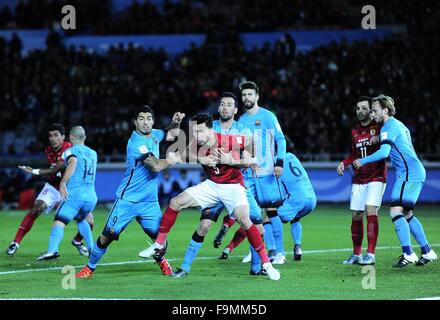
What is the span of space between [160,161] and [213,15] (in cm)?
2501

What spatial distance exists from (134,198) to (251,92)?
2.56 meters

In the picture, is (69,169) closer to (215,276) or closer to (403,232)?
(215,276)

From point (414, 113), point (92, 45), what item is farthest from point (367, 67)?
point (92, 45)

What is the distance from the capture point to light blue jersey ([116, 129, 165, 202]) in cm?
1155

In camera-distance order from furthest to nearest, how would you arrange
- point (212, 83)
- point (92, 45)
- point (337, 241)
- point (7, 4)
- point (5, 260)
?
point (7, 4)
point (92, 45)
point (212, 83)
point (337, 241)
point (5, 260)

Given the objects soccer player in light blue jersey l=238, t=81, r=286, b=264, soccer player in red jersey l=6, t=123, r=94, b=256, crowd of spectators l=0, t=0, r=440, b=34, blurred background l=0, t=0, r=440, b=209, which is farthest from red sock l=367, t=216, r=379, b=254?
crowd of spectators l=0, t=0, r=440, b=34

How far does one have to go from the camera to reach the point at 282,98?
103 feet

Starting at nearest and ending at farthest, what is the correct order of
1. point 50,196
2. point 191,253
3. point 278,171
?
point 191,253
point 278,171
point 50,196

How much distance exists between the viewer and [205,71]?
33531 millimetres

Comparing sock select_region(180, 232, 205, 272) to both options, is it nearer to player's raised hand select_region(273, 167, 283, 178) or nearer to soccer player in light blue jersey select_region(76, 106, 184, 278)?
soccer player in light blue jersey select_region(76, 106, 184, 278)

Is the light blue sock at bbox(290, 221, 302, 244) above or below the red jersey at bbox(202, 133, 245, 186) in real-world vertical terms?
below

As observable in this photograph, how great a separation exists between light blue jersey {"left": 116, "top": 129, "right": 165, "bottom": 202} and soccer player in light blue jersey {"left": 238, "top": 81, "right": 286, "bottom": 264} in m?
1.84

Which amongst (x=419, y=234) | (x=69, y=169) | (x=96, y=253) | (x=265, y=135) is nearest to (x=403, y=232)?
(x=419, y=234)
